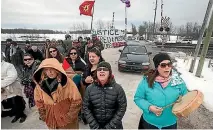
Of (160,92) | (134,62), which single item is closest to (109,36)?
(134,62)

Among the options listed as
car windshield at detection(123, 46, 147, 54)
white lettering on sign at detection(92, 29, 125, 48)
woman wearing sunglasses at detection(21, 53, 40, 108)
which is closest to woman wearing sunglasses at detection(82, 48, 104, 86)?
woman wearing sunglasses at detection(21, 53, 40, 108)

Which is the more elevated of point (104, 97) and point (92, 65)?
point (92, 65)

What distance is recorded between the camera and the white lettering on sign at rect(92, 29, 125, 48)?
22.7 meters

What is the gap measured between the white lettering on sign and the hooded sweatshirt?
64.0 feet

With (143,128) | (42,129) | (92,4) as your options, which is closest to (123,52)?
(92,4)

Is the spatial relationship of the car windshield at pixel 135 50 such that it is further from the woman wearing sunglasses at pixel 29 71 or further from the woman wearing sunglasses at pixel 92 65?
the woman wearing sunglasses at pixel 92 65

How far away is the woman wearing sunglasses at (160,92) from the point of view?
2684 mm

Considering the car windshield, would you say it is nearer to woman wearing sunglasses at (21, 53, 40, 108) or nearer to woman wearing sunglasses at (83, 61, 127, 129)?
woman wearing sunglasses at (21, 53, 40, 108)

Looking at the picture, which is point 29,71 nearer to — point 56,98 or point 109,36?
point 56,98

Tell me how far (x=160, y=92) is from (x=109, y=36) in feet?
70.8

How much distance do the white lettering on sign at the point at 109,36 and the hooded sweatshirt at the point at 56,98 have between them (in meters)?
19.5

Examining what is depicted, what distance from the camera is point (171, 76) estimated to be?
9.02 ft

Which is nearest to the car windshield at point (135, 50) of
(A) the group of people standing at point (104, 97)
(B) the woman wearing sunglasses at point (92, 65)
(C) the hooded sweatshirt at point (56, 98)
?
(B) the woman wearing sunglasses at point (92, 65)

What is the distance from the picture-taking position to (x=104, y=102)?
289 cm
